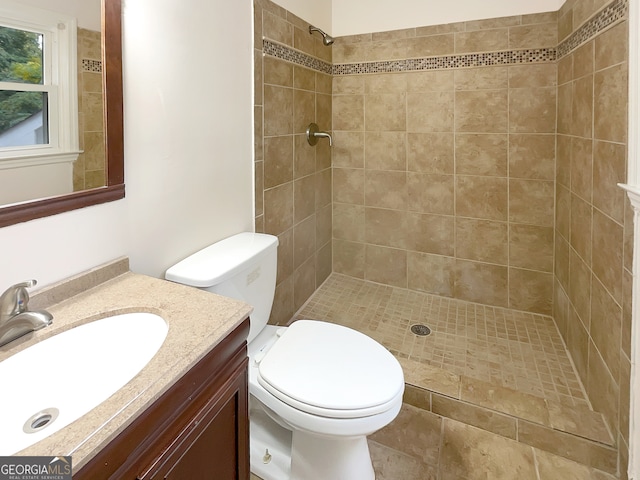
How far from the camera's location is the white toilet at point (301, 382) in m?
1.09

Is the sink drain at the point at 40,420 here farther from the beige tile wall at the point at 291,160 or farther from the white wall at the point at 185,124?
the beige tile wall at the point at 291,160

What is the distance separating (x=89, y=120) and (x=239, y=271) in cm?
62

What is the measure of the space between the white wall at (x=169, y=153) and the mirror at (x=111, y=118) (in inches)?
1.3

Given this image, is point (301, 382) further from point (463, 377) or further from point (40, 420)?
point (463, 377)

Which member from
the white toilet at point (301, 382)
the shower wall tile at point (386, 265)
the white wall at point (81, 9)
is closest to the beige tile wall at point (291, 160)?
the shower wall tile at point (386, 265)

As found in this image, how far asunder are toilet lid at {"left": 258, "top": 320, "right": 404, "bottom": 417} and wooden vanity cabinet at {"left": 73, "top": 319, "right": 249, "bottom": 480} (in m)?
0.22

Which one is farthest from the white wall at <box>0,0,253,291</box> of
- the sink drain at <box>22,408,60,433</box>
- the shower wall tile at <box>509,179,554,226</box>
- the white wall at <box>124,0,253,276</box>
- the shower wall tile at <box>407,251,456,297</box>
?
the shower wall tile at <box>509,179,554,226</box>

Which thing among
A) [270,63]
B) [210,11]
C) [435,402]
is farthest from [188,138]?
[435,402]

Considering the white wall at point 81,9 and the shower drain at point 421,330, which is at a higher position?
the white wall at point 81,9

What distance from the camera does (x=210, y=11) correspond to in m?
1.48

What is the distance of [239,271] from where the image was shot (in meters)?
1.32

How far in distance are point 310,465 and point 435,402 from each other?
0.66m

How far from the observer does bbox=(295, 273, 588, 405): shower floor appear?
1.83 metres

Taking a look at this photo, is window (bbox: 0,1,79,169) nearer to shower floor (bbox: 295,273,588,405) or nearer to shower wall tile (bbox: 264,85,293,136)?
shower wall tile (bbox: 264,85,293,136)
